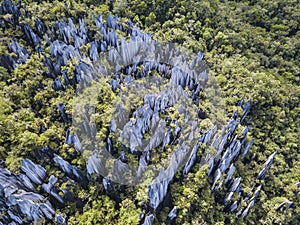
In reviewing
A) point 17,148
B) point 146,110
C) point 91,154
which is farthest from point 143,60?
point 17,148

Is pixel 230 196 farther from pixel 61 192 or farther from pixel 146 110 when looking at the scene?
pixel 61 192

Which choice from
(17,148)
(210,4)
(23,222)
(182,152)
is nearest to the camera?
(23,222)

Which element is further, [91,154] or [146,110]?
[146,110]

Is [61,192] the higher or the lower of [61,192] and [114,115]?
the lower

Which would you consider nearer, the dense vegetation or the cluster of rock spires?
the cluster of rock spires

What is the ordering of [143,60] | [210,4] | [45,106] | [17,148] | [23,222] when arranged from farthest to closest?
[210,4] < [143,60] < [45,106] < [17,148] < [23,222]

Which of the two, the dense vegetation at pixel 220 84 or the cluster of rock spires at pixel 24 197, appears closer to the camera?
the cluster of rock spires at pixel 24 197

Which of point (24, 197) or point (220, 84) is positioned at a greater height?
point (220, 84)

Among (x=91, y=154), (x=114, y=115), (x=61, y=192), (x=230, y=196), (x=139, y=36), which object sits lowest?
(x=230, y=196)
